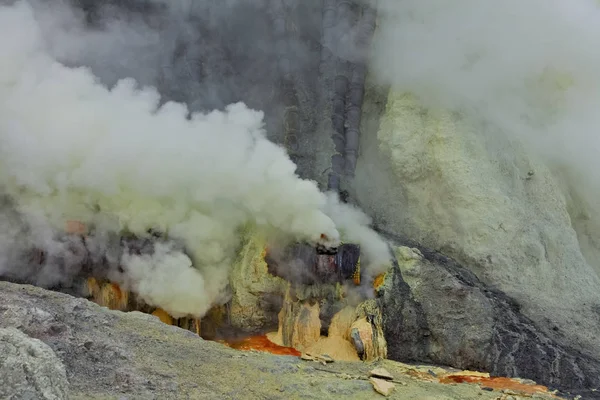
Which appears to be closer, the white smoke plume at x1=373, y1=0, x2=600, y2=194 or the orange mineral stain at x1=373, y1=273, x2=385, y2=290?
the orange mineral stain at x1=373, y1=273, x2=385, y2=290

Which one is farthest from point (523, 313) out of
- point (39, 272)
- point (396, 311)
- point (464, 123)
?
point (39, 272)

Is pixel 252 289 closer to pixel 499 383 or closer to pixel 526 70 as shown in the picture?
pixel 499 383

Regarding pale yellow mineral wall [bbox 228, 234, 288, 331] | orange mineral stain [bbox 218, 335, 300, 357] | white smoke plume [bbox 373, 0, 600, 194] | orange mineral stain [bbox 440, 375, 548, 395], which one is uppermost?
white smoke plume [bbox 373, 0, 600, 194]

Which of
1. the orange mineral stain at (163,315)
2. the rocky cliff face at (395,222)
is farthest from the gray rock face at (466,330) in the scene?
the orange mineral stain at (163,315)

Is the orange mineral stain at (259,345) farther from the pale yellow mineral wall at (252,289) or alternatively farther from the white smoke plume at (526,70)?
the white smoke plume at (526,70)

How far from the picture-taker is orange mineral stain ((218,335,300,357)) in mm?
8039

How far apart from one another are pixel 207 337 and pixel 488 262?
459cm

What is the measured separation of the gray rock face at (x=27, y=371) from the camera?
3266 millimetres

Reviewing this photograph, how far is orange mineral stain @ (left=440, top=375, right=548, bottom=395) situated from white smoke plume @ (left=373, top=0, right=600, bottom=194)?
16.6 ft

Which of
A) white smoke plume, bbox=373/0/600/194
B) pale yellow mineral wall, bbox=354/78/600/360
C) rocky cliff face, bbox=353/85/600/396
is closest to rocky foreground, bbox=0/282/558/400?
rocky cliff face, bbox=353/85/600/396

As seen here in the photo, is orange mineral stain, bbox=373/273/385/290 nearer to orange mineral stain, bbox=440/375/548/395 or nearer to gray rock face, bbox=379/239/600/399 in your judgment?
gray rock face, bbox=379/239/600/399

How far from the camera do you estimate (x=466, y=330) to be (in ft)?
26.7

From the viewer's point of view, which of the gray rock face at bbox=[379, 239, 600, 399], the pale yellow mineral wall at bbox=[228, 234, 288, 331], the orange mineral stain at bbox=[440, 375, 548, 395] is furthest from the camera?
the pale yellow mineral wall at bbox=[228, 234, 288, 331]

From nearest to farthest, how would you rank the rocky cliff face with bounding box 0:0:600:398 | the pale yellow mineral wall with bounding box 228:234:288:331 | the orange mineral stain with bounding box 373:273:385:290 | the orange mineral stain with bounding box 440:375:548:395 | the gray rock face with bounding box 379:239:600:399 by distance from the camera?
the rocky cliff face with bounding box 0:0:600:398 < the orange mineral stain with bounding box 440:375:548:395 < the gray rock face with bounding box 379:239:600:399 < the orange mineral stain with bounding box 373:273:385:290 < the pale yellow mineral wall with bounding box 228:234:288:331
